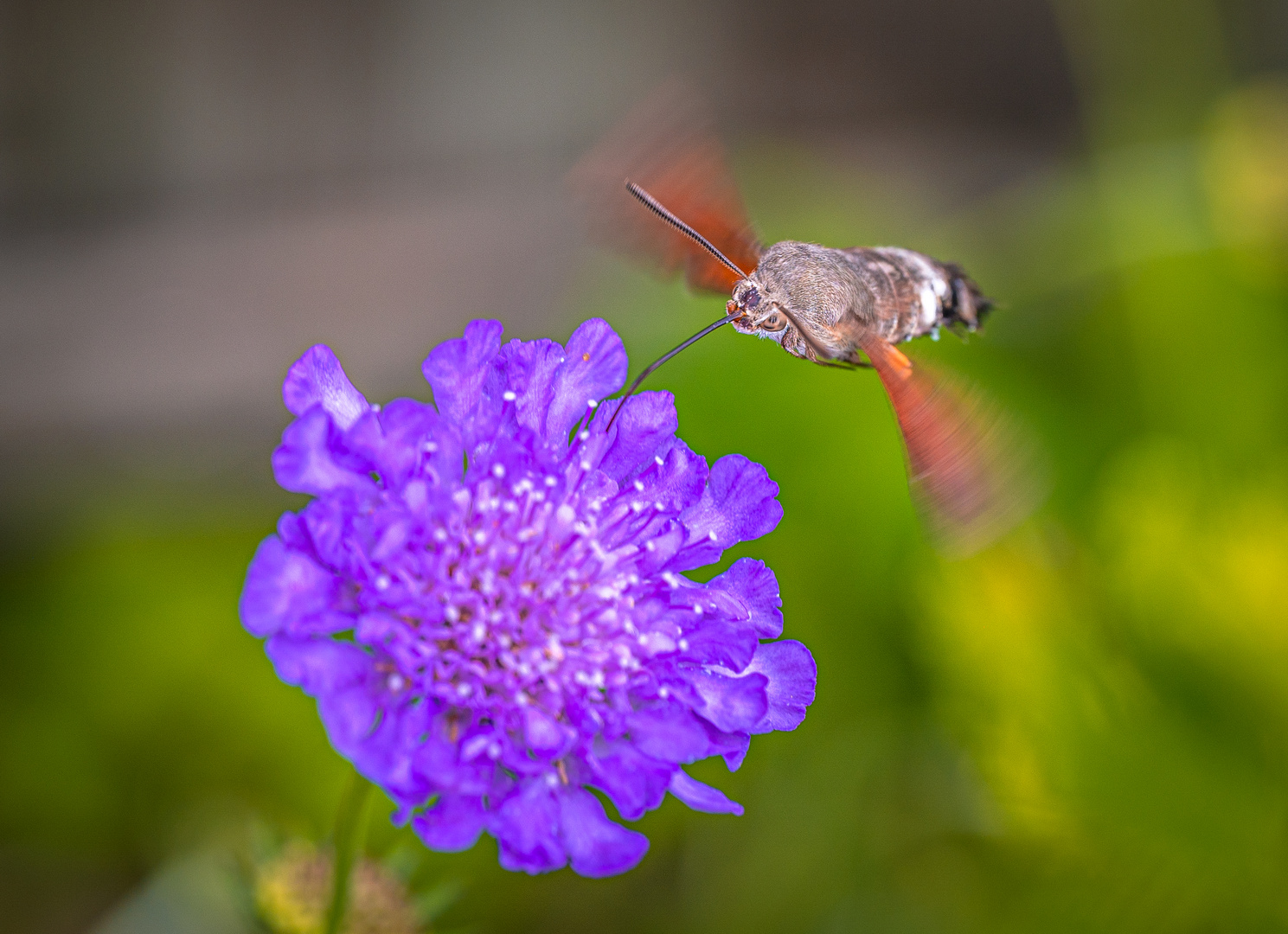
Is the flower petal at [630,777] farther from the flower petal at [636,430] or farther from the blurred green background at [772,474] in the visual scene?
the blurred green background at [772,474]

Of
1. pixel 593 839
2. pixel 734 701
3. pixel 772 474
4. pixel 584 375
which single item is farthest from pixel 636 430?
pixel 772 474

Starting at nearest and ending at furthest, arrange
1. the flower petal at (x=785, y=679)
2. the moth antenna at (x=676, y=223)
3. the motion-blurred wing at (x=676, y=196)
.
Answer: the flower petal at (x=785, y=679), the moth antenna at (x=676, y=223), the motion-blurred wing at (x=676, y=196)

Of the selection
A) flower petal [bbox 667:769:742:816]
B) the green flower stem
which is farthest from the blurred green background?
flower petal [bbox 667:769:742:816]

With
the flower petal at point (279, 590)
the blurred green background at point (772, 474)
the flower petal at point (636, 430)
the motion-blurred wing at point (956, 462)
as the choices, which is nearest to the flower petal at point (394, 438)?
the flower petal at point (279, 590)

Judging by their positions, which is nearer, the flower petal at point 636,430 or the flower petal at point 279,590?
the flower petal at point 279,590

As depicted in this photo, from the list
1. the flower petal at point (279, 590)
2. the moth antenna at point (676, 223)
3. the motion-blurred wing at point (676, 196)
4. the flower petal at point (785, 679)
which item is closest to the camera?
the flower petal at point (279, 590)

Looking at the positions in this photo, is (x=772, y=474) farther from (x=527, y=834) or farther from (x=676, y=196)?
(x=527, y=834)

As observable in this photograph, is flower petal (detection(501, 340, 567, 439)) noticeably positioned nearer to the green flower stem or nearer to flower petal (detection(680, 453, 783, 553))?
flower petal (detection(680, 453, 783, 553))

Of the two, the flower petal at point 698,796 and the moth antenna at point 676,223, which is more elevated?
the moth antenna at point 676,223

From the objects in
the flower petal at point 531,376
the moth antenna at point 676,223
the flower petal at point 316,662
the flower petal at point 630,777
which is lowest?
the flower petal at point 630,777
